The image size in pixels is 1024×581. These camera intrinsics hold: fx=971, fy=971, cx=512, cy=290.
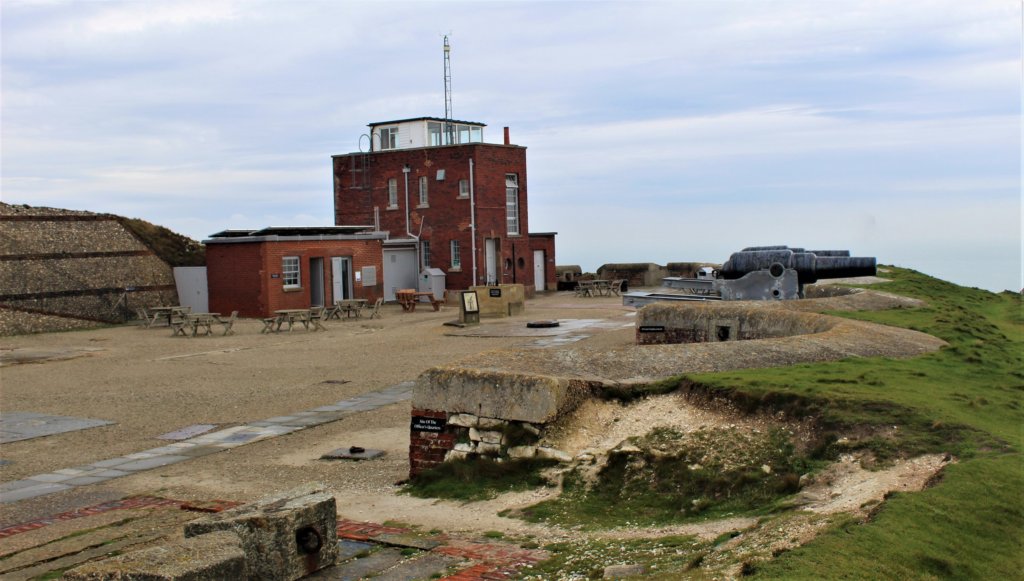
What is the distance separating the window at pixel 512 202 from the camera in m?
43.7

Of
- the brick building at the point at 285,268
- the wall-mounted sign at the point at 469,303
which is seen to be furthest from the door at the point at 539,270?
the wall-mounted sign at the point at 469,303

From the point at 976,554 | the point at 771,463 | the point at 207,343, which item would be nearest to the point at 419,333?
the point at 207,343

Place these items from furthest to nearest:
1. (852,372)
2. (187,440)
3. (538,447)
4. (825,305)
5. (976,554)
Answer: (825,305) < (187,440) < (852,372) < (538,447) < (976,554)

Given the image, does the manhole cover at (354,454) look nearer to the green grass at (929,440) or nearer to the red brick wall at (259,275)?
the green grass at (929,440)

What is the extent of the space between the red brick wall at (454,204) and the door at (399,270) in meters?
0.88

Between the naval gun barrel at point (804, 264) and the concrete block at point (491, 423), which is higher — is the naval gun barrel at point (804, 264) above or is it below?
above

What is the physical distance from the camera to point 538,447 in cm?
946

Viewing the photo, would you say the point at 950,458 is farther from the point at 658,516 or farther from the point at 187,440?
the point at 187,440

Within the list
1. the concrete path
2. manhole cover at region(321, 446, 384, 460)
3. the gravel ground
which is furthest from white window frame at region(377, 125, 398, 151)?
manhole cover at region(321, 446, 384, 460)

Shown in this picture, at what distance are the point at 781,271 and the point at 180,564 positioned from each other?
47.5ft

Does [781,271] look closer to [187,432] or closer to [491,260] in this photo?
[187,432]

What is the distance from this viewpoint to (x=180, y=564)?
248 inches

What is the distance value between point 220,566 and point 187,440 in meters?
7.83

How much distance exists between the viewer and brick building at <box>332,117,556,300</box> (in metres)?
41.6
